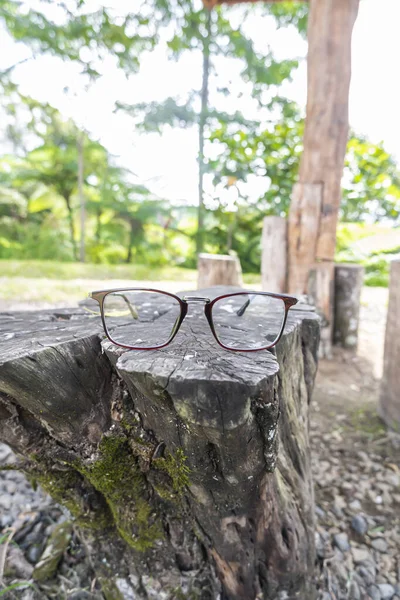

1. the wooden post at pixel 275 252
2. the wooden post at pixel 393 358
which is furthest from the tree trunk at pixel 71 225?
the wooden post at pixel 393 358

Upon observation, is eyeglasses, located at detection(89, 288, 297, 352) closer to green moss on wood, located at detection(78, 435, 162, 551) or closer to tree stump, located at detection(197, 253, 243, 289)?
green moss on wood, located at detection(78, 435, 162, 551)

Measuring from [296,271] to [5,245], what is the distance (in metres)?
9.48

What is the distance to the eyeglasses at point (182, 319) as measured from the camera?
31.4 inches

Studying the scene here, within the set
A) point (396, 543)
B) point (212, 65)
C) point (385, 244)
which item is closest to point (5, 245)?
point (212, 65)

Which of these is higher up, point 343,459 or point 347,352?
point 347,352

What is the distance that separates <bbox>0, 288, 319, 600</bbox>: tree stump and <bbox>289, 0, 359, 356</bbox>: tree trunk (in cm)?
218

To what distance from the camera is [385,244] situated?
8102 mm

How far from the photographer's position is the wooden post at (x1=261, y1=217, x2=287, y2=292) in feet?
10.7

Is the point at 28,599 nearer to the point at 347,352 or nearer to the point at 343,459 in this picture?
the point at 343,459

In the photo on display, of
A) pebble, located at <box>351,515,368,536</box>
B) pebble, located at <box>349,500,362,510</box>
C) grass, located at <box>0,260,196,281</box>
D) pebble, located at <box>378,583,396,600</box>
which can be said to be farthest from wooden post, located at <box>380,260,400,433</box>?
grass, located at <box>0,260,196,281</box>

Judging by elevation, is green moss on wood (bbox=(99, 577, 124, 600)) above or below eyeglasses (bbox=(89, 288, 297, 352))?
below

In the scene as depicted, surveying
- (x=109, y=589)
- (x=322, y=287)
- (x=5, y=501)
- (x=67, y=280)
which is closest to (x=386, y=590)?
(x=109, y=589)

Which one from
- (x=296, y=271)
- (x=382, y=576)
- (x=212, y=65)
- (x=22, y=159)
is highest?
(x=212, y=65)

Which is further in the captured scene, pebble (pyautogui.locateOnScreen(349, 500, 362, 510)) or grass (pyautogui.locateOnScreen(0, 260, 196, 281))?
grass (pyautogui.locateOnScreen(0, 260, 196, 281))
